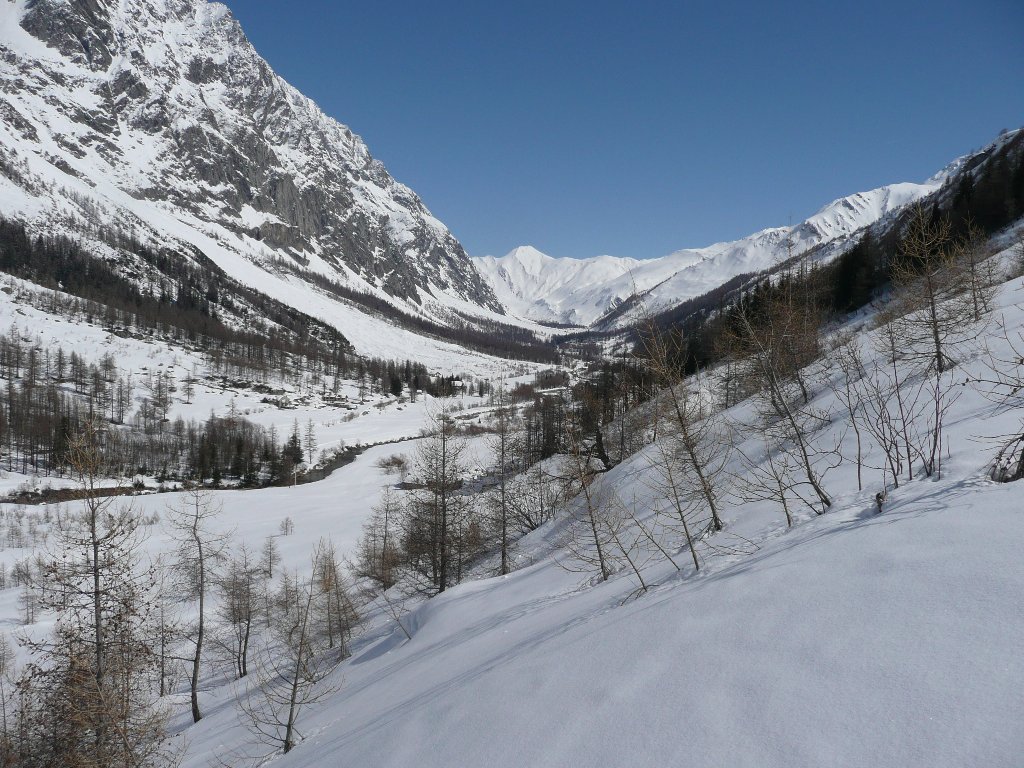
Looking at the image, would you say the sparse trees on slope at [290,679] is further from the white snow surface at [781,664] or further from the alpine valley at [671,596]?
the white snow surface at [781,664]

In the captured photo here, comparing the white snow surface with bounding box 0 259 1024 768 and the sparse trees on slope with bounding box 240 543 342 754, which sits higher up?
the white snow surface with bounding box 0 259 1024 768

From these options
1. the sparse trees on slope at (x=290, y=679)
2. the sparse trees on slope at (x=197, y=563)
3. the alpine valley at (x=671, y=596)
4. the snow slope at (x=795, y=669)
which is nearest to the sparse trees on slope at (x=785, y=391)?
the alpine valley at (x=671, y=596)

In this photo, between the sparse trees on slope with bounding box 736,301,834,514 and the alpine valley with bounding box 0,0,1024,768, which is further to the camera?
the sparse trees on slope with bounding box 736,301,834,514

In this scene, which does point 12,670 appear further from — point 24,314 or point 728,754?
point 24,314

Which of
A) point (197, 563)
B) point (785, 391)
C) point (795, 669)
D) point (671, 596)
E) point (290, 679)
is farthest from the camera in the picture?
point (197, 563)

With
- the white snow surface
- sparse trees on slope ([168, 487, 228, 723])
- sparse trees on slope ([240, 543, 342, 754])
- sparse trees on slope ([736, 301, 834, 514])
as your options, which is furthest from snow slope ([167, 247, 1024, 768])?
sparse trees on slope ([168, 487, 228, 723])

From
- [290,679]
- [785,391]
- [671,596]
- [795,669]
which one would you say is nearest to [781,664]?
[795,669]

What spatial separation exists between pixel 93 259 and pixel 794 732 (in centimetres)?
18609

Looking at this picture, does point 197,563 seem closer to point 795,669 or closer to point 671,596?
point 671,596

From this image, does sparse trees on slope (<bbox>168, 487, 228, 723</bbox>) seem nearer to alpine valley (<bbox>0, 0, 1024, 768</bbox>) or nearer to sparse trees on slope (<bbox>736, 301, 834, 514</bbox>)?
alpine valley (<bbox>0, 0, 1024, 768</bbox>)

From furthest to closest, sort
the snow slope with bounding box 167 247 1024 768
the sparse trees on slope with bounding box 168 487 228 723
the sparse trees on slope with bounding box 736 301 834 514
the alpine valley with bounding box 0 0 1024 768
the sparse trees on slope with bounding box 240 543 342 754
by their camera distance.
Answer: the sparse trees on slope with bounding box 168 487 228 723
the sparse trees on slope with bounding box 240 543 342 754
the sparse trees on slope with bounding box 736 301 834 514
the alpine valley with bounding box 0 0 1024 768
the snow slope with bounding box 167 247 1024 768

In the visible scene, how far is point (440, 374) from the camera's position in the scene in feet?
540

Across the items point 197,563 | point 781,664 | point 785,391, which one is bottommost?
point 197,563

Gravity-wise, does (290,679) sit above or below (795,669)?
below
